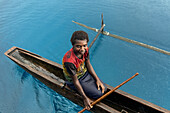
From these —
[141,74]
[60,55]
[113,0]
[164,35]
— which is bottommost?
[141,74]

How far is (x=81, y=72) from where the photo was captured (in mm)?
2307

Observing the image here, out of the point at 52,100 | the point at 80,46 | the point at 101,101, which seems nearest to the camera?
the point at 80,46

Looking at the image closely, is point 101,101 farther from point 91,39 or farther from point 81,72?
point 91,39

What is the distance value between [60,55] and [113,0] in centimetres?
564

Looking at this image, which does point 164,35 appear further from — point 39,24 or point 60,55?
point 39,24

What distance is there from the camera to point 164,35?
4961mm

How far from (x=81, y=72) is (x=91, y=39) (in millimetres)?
2981

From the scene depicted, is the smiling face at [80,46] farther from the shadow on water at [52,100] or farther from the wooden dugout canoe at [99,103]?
the shadow on water at [52,100]

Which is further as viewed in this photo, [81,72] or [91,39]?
[91,39]

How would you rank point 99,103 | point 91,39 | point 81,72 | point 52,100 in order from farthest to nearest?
1. point 91,39
2. point 52,100
3. point 81,72
4. point 99,103

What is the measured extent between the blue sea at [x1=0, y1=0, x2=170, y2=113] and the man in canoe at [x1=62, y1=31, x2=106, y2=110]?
1.07 metres

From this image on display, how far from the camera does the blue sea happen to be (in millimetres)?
3334

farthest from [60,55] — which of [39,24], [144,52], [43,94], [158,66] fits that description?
[158,66]

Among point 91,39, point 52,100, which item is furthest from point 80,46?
point 91,39
